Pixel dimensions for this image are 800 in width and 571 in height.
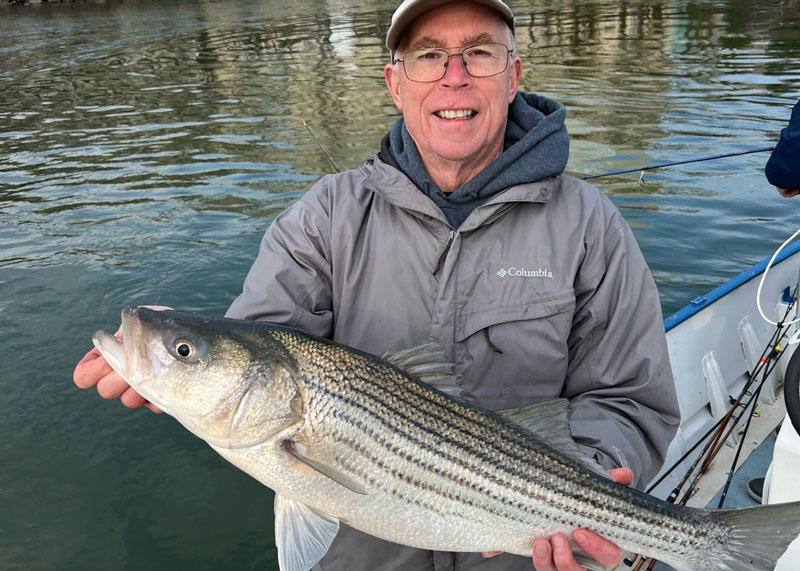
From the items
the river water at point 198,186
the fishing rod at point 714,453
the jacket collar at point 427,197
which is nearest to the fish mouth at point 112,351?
the jacket collar at point 427,197

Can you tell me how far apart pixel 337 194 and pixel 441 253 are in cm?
58

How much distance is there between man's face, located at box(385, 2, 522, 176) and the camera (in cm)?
300

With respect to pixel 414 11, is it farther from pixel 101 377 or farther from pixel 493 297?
pixel 101 377

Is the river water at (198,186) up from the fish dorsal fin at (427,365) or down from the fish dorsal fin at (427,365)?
down

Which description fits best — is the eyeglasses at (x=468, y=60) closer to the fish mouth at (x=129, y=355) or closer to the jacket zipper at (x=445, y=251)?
the jacket zipper at (x=445, y=251)

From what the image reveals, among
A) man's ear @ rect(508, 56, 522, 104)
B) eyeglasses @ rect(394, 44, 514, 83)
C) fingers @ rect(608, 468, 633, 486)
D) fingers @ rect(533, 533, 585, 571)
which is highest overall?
eyeglasses @ rect(394, 44, 514, 83)

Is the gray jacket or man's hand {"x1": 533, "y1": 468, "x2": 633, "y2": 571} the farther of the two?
the gray jacket

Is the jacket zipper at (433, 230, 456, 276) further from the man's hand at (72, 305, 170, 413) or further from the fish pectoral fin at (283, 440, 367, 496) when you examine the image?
the man's hand at (72, 305, 170, 413)

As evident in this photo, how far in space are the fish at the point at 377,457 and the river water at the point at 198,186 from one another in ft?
9.64

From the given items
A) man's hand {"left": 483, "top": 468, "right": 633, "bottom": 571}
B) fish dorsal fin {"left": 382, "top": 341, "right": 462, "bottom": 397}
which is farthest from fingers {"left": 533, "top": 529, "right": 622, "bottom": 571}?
fish dorsal fin {"left": 382, "top": 341, "right": 462, "bottom": 397}

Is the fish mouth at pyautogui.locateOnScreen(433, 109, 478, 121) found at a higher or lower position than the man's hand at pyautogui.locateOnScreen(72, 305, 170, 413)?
higher

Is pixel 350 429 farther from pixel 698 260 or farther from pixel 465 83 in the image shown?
pixel 698 260

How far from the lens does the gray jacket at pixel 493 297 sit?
9.45 ft

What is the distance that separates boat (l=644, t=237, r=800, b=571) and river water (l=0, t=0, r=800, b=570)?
2286 millimetres
